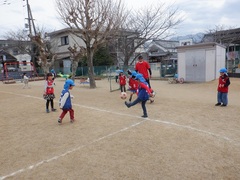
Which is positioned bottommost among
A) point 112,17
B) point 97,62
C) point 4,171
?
point 4,171

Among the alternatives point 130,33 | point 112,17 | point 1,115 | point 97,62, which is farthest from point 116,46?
point 1,115

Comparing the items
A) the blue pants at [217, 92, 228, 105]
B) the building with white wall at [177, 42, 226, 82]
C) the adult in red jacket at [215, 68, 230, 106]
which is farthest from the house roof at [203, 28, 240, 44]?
the blue pants at [217, 92, 228, 105]

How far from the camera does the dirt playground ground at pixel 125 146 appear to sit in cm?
310

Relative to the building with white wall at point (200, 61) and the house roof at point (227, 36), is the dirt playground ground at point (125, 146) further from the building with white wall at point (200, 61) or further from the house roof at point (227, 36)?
the house roof at point (227, 36)

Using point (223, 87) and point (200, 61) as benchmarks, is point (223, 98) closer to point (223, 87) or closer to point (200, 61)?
point (223, 87)

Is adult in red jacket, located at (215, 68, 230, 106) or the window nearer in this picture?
adult in red jacket, located at (215, 68, 230, 106)

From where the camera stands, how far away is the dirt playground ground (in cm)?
310

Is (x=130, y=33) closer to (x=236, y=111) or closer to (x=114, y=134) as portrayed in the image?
(x=236, y=111)

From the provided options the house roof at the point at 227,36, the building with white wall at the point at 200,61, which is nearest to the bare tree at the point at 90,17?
the building with white wall at the point at 200,61

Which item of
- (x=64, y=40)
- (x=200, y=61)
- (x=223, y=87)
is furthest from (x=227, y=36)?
(x=64, y=40)

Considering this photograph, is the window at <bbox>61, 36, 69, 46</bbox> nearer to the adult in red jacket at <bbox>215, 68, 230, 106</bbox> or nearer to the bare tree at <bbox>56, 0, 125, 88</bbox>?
the bare tree at <bbox>56, 0, 125, 88</bbox>

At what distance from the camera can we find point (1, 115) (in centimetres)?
732

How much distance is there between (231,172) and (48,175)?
2.63 metres

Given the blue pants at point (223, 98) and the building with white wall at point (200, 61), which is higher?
the building with white wall at point (200, 61)
